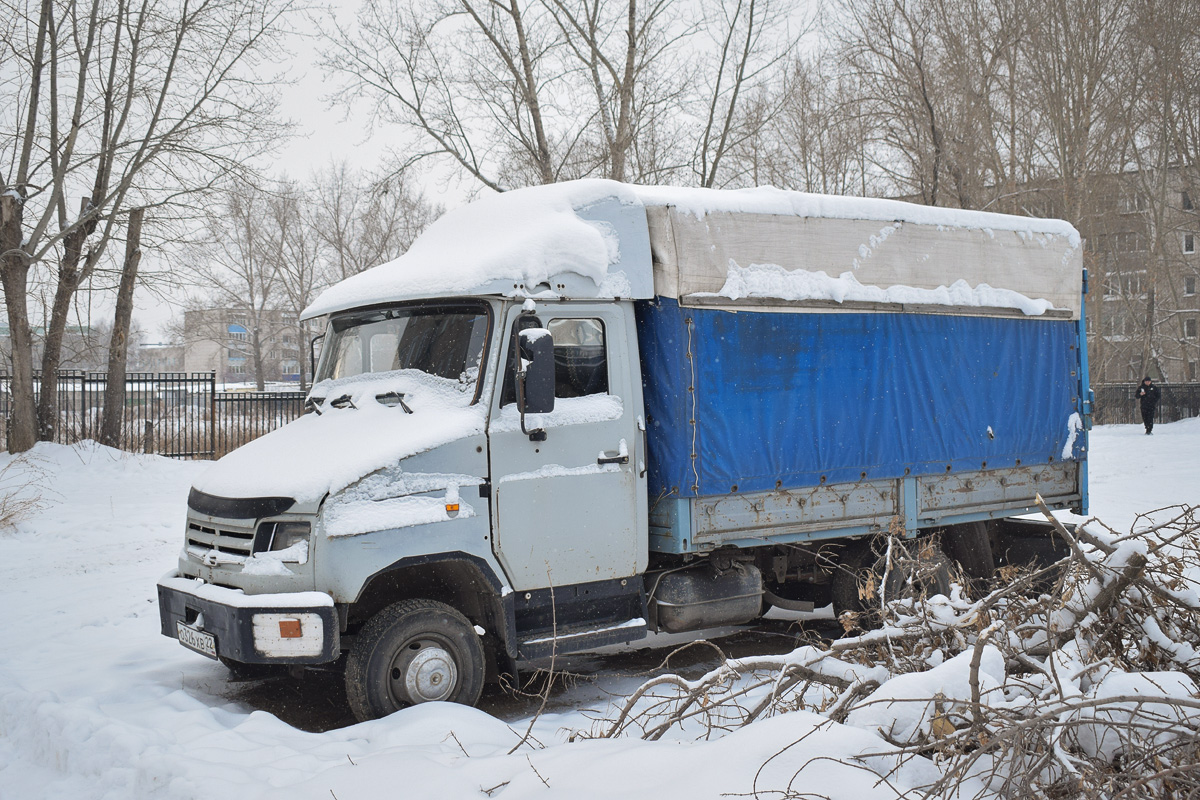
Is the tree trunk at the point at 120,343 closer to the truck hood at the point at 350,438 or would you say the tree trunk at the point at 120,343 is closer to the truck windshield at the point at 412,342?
the truck windshield at the point at 412,342

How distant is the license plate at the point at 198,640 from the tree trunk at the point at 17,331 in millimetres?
13107

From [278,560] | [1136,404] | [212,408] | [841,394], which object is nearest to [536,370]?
[278,560]

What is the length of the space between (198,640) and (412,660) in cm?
125

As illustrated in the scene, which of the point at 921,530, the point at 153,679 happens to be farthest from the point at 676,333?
the point at 153,679

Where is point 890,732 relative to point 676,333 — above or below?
below

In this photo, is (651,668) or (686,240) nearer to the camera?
(686,240)

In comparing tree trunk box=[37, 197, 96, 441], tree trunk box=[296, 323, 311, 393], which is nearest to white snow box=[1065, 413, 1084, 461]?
tree trunk box=[296, 323, 311, 393]

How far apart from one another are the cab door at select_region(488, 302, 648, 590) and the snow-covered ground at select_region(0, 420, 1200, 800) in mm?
962

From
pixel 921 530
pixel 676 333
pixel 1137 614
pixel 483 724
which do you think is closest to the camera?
pixel 1137 614

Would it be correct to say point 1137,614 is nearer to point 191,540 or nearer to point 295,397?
point 191,540

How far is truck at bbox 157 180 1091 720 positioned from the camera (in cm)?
548

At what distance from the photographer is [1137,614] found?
12.1ft

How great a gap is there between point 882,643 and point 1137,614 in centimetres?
105

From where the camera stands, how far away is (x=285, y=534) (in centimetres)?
536
